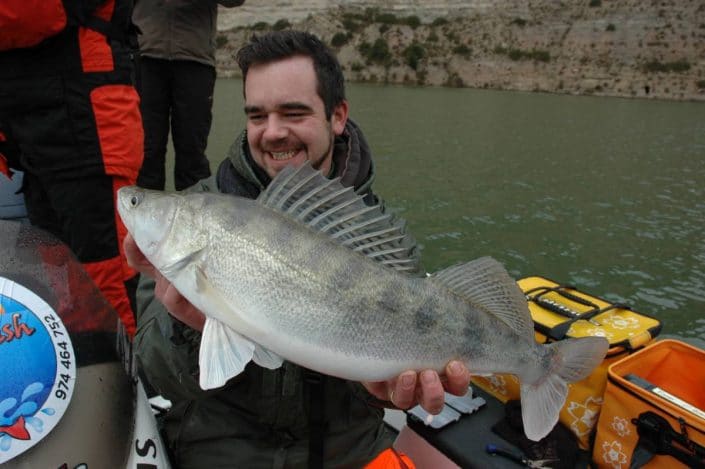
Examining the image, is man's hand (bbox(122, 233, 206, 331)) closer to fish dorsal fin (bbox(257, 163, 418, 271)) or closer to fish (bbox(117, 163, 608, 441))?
fish (bbox(117, 163, 608, 441))

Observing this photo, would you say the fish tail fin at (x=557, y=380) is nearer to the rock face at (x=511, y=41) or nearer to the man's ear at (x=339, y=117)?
the man's ear at (x=339, y=117)

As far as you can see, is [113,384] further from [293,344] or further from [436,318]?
[436,318]

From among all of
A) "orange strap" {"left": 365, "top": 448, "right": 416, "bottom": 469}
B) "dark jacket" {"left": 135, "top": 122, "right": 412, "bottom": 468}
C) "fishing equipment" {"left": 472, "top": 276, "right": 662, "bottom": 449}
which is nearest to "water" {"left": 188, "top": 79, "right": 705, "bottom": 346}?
"fishing equipment" {"left": 472, "top": 276, "right": 662, "bottom": 449}

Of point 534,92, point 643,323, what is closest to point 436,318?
point 643,323

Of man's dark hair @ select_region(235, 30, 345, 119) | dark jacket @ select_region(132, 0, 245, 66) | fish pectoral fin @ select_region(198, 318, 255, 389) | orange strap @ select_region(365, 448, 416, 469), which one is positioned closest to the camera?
fish pectoral fin @ select_region(198, 318, 255, 389)

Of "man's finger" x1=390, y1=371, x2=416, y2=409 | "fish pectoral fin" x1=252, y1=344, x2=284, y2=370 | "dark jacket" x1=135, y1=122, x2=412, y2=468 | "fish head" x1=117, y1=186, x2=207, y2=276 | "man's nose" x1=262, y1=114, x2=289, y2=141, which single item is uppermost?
"man's nose" x1=262, y1=114, x2=289, y2=141

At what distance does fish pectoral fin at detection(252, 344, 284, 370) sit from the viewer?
1724mm

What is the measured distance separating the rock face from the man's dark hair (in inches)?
1614

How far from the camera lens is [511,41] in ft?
158

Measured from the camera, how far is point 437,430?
2982 millimetres

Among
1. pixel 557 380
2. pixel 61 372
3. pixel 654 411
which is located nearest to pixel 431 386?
pixel 557 380

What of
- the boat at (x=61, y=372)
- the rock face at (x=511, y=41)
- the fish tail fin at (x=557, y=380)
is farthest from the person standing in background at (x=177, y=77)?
the rock face at (x=511, y=41)

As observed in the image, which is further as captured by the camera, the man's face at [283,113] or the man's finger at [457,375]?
the man's face at [283,113]

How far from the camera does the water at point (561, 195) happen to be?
24.7 feet
